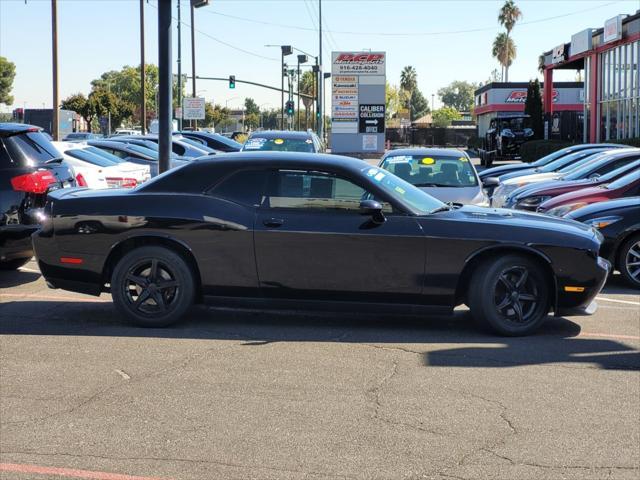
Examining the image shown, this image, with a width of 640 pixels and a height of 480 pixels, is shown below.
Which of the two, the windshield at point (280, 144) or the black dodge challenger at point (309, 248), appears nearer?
the black dodge challenger at point (309, 248)

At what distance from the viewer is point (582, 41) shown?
38.9 meters

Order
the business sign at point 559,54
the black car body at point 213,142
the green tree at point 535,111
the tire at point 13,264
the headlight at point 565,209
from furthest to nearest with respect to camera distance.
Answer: the green tree at point 535,111 → the business sign at point 559,54 → the black car body at point 213,142 → the headlight at point 565,209 → the tire at point 13,264

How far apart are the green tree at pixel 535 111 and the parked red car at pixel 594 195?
34041 millimetres

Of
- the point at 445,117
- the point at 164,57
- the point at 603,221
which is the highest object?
the point at 445,117

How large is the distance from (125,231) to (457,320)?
10.3ft

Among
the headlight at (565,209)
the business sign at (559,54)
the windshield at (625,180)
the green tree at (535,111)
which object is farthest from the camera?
the green tree at (535,111)

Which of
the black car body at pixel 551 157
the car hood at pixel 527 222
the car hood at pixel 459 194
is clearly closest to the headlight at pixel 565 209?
the car hood at pixel 459 194

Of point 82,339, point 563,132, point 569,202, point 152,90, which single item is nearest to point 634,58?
point 563,132

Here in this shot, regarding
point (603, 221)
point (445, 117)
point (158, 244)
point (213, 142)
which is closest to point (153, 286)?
point (158, 244)

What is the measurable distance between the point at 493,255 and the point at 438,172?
657cm

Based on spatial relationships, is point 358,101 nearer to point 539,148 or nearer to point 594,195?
point 539,148

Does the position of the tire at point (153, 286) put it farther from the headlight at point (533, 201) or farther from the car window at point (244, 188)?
the headlight at point (533, 201)

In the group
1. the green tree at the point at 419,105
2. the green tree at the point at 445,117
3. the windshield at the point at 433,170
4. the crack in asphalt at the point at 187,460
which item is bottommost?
the crack in asphalt at the point at 187,460

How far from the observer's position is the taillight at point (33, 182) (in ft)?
29.3
